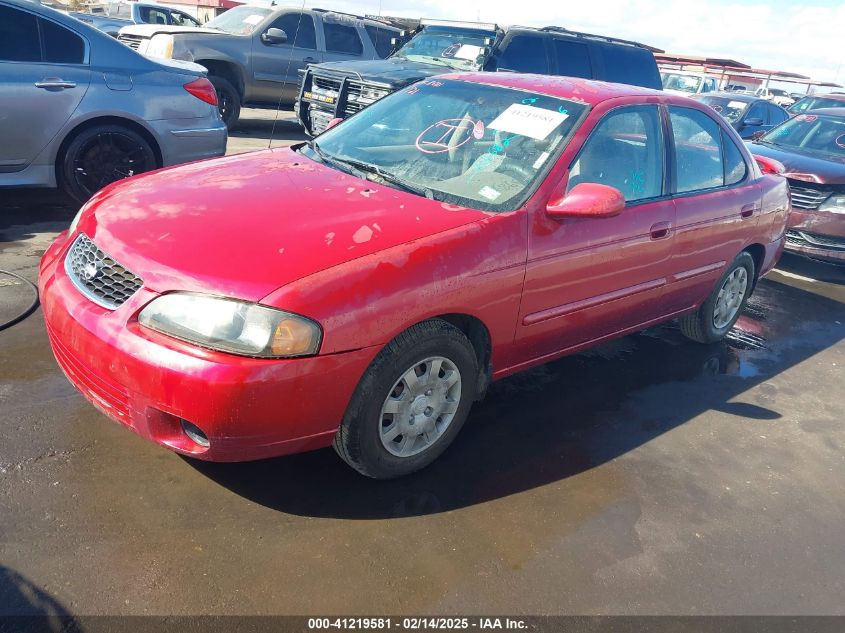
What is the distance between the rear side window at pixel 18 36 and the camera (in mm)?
5293

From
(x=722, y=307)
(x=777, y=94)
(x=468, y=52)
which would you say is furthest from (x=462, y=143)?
(x=777, y=94)

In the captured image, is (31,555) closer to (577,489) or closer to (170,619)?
(170,619)

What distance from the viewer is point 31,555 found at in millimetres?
2396

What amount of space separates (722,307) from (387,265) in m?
3.21

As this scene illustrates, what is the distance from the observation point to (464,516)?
2.85 metres

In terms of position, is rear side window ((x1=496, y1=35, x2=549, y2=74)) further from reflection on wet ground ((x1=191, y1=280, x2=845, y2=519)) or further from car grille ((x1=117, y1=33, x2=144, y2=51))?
car grille ((x1=117, y1=33, x2=144, y2=51))

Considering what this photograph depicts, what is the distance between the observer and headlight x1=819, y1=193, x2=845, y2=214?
22.9 feet

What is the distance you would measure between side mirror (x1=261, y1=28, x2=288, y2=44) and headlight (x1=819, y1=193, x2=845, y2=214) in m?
7.80

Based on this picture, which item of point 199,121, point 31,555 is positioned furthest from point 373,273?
point 199,121

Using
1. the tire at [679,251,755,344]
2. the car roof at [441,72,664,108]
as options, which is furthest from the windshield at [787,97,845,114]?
the car roof at [441,72,664,108]

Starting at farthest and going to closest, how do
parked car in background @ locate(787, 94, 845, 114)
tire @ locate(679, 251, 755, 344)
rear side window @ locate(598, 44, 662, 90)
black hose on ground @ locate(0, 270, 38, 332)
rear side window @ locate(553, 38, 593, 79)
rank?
1. parked car in background @ locate(787, 94, 845, 114)
2. rear side window @ locate(598, 44, 662, 90)
3. rear side window @ locate(553, 38, 593, 79)
4. tire @ locate(679, 251, 755, 344)
5. black hose on ground @ locate(0, 270, 38, 332)

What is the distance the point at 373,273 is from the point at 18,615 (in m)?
1.56

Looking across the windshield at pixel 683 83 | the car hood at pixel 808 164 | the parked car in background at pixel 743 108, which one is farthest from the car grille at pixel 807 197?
the windshield at pixel 683 83

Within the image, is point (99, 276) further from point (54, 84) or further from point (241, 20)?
point (241, 20)
